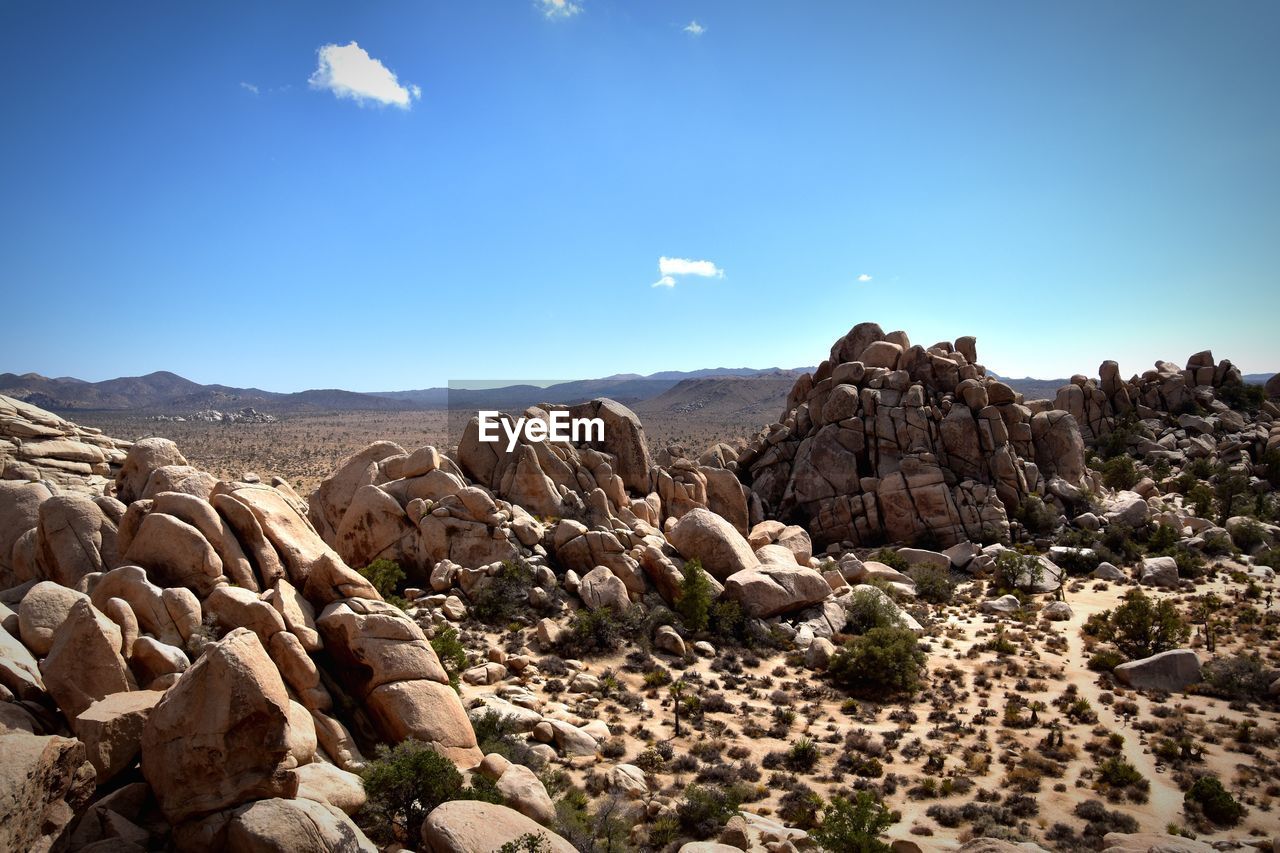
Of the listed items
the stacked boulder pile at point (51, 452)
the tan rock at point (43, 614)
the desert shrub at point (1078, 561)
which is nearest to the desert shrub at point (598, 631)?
the tan rock at point (43, 614)

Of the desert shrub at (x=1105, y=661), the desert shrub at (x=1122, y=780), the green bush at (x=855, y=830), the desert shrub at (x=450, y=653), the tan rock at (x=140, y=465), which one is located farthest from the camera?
the desert shrub at (x=1105, y=661)

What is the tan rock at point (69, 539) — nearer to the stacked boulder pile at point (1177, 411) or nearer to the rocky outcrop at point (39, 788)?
the rocky outcrop at point (39, 788)

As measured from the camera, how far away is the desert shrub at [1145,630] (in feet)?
95.6

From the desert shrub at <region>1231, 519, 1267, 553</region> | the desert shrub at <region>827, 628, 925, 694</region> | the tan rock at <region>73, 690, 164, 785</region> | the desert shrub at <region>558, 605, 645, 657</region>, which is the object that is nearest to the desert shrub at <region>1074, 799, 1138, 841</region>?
the desert shrub at <region>827, 628, 925, 694</region>

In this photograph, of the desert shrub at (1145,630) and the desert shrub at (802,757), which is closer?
the desert shrub at (802,757)

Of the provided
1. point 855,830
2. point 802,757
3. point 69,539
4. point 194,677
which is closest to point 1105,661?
point 802,757

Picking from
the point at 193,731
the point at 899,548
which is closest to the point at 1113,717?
the point at 899,548

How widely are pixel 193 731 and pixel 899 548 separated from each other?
4342cm

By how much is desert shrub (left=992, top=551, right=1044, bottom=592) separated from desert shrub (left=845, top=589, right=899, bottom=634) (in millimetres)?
11173

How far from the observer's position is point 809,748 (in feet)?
68.2

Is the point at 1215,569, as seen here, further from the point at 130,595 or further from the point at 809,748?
the point at 130,595

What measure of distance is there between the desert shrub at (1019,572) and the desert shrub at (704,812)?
2981 cm

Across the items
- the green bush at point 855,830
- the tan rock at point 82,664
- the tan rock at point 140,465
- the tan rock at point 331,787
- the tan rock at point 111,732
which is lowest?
the green bush at point 855,830

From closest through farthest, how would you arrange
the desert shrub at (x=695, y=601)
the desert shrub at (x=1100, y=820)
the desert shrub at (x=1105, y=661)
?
the desert shrub at (x=1100, y=820)
the desert shrub at (x=1105, y=661)
the desert shrub at (x=695, y=601)
